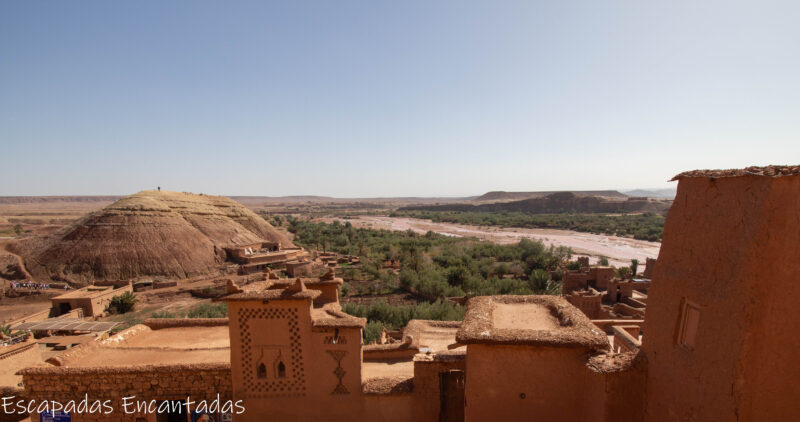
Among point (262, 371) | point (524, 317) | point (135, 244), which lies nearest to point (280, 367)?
point (262, 371)

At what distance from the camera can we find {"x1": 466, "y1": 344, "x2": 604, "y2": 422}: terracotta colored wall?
5285 mm

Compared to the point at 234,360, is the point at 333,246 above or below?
below

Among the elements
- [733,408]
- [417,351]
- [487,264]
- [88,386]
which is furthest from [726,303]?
[487,264]

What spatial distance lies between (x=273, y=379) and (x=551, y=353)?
529cm

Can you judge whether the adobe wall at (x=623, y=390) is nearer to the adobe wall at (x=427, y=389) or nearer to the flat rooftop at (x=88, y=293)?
the adobe wall at (x=427, y=389)

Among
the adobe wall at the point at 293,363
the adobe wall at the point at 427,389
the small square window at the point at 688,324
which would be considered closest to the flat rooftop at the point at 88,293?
the adobe wall at the point at 293,363

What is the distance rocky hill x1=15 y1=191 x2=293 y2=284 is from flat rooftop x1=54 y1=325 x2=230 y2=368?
2708cm

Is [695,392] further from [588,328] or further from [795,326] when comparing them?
[588,328]

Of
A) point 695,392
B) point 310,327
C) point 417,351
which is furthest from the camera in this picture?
point 417,351

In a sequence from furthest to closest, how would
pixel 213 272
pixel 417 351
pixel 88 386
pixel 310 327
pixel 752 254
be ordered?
1. pixel 213 272
2. pixel 417 351
3. pixel 88 386
4. pixel 310 327
5. pixel 752 254

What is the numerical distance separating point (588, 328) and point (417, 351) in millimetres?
5042

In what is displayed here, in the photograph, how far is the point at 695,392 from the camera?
383 cm

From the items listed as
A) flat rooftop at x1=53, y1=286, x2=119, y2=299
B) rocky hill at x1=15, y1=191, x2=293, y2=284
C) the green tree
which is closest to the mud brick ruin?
the green tree

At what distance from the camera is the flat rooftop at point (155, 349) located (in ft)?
28.4
